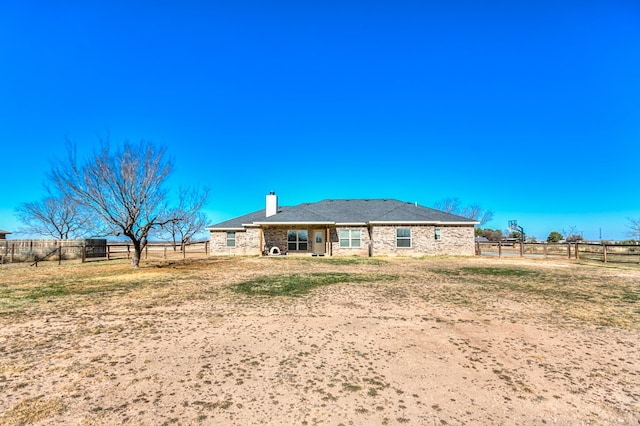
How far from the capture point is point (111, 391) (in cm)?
314

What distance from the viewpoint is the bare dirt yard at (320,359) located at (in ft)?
9.33

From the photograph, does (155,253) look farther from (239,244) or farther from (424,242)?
(424,242)

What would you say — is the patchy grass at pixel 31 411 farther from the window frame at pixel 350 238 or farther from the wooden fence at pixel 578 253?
the window frame at pixel 350 238

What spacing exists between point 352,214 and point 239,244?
29.7ft

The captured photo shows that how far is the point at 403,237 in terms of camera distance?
22672 mm

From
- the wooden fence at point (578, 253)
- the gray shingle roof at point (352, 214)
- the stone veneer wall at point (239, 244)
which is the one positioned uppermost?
the gray shingle roof at point (352, 214)

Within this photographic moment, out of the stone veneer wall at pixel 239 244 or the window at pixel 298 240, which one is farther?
the stone veneer wall at pixel 239 244

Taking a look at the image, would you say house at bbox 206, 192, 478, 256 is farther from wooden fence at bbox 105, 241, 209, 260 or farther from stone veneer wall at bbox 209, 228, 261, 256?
wooden fence at bbox 105, 241, 209, 260

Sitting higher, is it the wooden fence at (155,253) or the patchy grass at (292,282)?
the wooden fence at (155,253)

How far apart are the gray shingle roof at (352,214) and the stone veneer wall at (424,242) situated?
0.67 m

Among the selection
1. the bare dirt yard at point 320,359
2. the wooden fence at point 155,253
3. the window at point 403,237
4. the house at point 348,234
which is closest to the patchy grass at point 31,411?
the bare dirt yard at point 320,359

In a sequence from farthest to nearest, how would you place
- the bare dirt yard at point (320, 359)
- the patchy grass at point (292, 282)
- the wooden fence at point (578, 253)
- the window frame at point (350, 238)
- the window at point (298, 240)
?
the window at point (298, 240), the window frame at point (350, 238), the wooden fence at point (578, 253), the patchy grass at point (292, 282), the bare dirt yard at point (320, 359)

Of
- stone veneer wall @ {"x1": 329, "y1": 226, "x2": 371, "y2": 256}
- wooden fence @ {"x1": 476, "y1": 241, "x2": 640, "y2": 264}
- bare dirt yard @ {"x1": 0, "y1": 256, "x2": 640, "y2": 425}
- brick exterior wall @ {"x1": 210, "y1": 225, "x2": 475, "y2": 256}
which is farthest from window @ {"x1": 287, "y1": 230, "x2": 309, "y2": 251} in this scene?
bare dirt yard @ {"x1": 0, "y1": 256, "x2": 640, "y2": 425}

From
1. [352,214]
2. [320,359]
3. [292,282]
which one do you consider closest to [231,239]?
[352,214]
